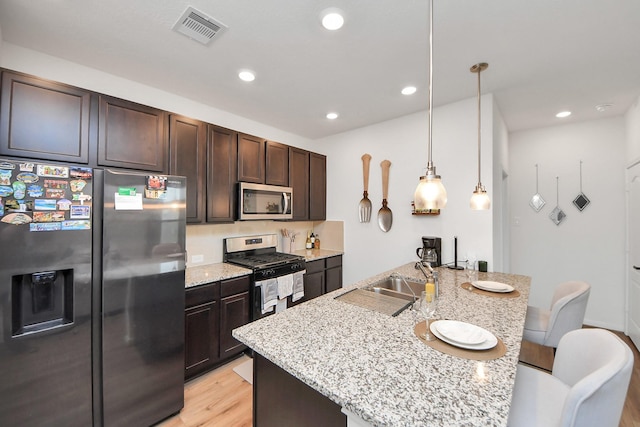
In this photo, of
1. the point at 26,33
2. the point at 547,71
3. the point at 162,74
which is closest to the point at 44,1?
the point at 26,33

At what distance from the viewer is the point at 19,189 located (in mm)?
1347

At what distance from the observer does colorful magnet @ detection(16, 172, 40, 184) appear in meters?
1.35

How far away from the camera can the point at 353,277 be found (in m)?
3.66

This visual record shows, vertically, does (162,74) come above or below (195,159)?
above

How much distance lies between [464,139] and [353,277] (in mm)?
2174

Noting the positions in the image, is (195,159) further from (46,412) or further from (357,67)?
(46,412)

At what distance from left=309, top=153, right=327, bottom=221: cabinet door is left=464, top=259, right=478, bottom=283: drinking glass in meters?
2.00

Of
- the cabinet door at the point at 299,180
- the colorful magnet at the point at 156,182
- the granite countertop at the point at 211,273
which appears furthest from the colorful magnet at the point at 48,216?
the cabinet door at the point at 299,180

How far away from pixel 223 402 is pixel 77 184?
1840 mm

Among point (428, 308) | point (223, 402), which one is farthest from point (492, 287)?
point (223, 402)

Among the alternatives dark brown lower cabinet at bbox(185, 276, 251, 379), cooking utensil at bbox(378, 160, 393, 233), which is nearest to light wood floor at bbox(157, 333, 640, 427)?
dark brown lower cabinet at bbox(185, 276, 251, 379)

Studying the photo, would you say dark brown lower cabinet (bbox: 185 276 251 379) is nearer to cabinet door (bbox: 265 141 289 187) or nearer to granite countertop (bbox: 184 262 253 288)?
granite countertop (bbox: 184 262 253 288)

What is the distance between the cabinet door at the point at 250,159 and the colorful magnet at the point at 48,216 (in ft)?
5.09

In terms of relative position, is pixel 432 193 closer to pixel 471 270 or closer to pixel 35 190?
pixel 471 270
